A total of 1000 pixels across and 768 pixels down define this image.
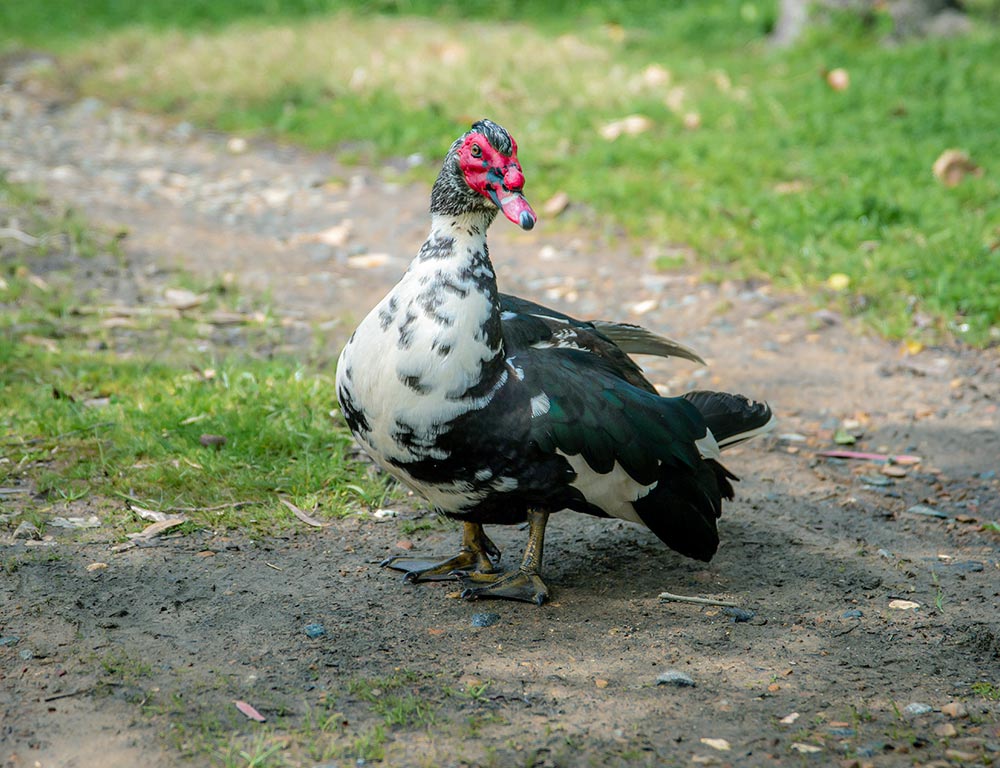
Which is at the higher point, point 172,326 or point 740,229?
point 740,229

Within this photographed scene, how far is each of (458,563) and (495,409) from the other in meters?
0.70

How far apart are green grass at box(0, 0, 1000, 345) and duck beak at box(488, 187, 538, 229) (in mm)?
2958

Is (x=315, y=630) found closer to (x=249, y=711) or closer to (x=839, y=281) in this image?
(x=249, y=711)

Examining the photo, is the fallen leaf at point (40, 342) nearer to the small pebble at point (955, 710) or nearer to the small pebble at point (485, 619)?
the small pebble at point (485, 619)

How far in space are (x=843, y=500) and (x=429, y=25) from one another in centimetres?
799

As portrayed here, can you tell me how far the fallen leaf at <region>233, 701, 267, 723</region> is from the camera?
288cm

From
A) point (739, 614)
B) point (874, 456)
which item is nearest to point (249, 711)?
point (739, 614)

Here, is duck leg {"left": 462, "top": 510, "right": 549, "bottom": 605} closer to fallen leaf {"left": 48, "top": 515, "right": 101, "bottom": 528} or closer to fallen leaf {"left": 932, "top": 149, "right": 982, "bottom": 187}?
fallen leaf {"left": 48, "top": 515, "right": 101, "bottom": 528}

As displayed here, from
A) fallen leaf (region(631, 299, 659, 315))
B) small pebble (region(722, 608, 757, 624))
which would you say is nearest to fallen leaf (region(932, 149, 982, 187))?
fallen leaf (region(631, 299, 659, 315))

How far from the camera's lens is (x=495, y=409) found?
3340 mm

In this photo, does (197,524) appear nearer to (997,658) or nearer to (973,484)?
(997,658)

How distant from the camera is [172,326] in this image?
223 inches

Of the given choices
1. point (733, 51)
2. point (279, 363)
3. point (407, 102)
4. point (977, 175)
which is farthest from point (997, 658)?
point (733, 51)

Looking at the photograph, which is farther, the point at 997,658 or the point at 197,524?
the point at 197,524
